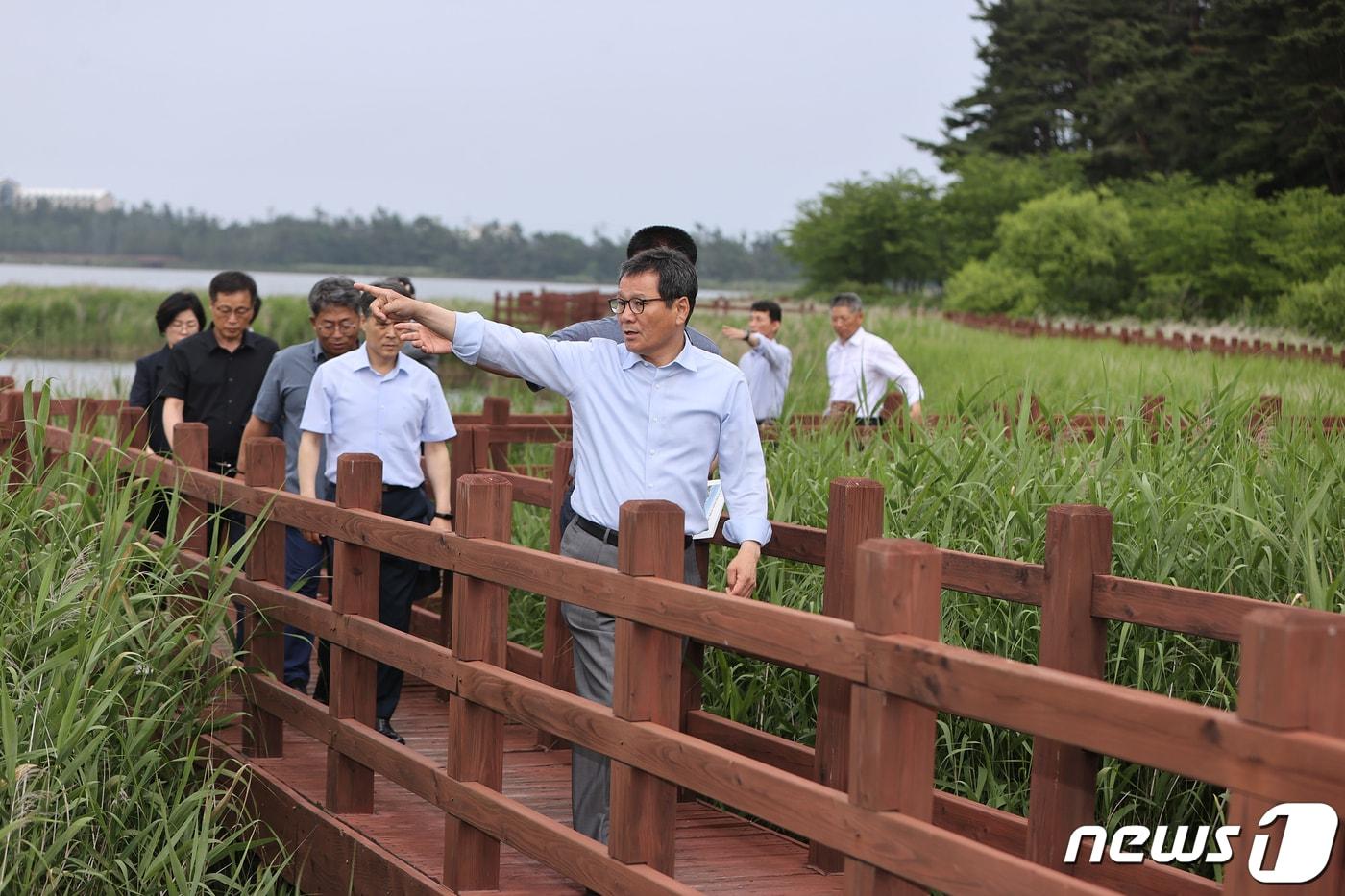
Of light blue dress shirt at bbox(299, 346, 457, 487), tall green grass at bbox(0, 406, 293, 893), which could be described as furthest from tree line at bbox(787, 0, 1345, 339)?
tall green grass at bbox(0, 406, 293, 893)

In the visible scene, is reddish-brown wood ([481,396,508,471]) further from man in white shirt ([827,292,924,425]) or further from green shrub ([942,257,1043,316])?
green shrub ([942,257,1043,316])

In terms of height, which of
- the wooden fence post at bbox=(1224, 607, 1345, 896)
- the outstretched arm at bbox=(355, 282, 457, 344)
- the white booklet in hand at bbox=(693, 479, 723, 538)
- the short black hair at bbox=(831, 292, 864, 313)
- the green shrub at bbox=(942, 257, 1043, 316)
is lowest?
the white booklet in hand at bbox=(693, 479, 723, 538)

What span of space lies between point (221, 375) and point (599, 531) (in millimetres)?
3704

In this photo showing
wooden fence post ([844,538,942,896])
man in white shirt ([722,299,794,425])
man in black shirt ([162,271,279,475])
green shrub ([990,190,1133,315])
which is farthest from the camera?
green shrub ([990,190,1133,315])

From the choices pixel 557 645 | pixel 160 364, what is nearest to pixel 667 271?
pixel 557 645

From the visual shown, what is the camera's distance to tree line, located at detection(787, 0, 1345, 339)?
31.0 m

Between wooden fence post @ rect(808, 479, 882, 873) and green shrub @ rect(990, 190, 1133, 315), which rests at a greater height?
green shrub @ rect(990, 190, 1133, 315)

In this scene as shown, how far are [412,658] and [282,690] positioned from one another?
0.92 m

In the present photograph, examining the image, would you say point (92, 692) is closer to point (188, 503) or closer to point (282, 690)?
point (282, 690)

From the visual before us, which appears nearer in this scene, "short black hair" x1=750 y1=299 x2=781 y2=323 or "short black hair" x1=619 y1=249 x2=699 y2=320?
"short black hair" x1=619 y1=249 x2=699 y2=320

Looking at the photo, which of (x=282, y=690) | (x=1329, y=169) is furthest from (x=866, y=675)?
(x=1329, y=169)

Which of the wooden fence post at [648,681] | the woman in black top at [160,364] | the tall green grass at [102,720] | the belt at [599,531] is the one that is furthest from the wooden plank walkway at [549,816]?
the woman in black top at [160,364]

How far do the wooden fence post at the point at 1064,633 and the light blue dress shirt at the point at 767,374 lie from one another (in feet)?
21.2

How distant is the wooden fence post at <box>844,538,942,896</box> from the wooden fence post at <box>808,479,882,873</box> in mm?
1663
